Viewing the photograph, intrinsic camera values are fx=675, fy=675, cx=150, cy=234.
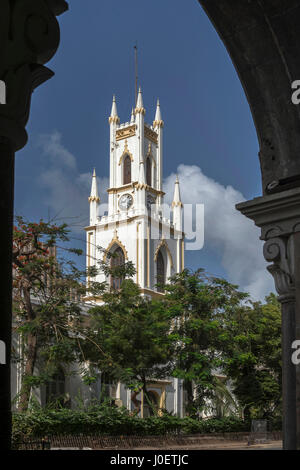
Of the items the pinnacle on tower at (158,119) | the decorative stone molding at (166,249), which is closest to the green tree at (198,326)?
the decorative stone molding at (166,249)

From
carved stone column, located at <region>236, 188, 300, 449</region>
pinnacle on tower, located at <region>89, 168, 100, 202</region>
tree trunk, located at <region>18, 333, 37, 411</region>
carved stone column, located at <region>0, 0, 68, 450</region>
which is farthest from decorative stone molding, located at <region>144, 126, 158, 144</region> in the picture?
carved stone column, located at <region>0, 0, 68, 450</region>

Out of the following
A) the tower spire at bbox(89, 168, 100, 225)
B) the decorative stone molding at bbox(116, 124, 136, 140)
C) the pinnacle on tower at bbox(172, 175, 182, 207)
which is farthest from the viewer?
the decorative stone molding at bbox(116, 124, 136, 140)

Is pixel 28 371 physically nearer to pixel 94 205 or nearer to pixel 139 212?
pixel 139 212

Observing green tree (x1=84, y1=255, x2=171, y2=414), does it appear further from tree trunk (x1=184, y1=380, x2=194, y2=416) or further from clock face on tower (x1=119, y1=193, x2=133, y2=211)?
clock face on tower (x1=119, y1=193, x2=133, y2=211)

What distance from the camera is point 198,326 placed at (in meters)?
23.2

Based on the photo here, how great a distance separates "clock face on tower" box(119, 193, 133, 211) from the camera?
169ft

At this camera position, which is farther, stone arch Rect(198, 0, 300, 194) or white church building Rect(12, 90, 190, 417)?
white church building Rect(12, 90, 190, 417)

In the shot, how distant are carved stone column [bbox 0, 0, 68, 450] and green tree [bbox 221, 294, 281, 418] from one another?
2206 cm

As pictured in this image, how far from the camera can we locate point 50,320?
17.8 meters

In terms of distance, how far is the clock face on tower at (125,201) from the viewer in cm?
5138

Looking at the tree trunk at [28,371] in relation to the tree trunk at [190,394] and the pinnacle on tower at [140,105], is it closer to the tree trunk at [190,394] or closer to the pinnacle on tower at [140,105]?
the tree trunk at [190,394]

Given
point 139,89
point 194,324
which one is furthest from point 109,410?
point 139,89

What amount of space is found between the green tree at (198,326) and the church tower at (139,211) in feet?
63.7
